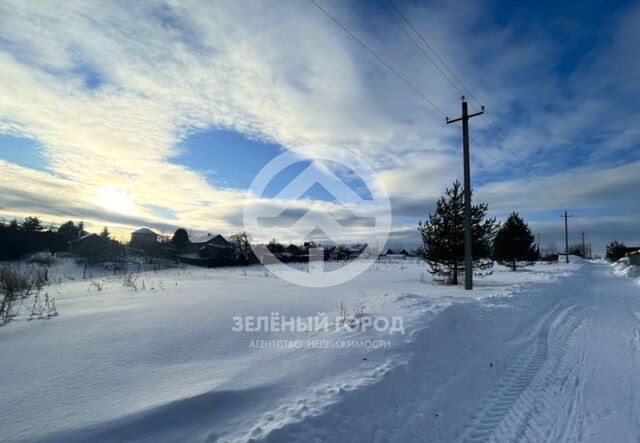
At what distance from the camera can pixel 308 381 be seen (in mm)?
3709

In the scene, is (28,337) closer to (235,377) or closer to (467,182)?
(235,377)

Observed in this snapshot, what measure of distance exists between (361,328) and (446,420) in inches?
85.0

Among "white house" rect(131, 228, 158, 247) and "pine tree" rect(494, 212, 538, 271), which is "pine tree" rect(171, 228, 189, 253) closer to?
"white house" rect(131, 228, 158, 247)

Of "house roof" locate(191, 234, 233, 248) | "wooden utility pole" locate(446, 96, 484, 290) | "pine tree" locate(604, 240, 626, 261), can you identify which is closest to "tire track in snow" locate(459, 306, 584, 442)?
"wooden utility pole" locate(446, 96, 484, 290)

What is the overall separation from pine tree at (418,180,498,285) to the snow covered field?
910cm

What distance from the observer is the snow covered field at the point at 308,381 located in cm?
286

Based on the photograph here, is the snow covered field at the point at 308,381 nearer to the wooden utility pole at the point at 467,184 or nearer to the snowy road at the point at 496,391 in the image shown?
the snowy road at the point at 496,391

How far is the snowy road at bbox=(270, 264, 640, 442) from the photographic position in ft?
10.2

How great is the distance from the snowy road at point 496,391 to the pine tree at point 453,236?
8765mm

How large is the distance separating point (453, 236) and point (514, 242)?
16.3 meters

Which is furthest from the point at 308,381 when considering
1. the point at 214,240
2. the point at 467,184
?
the point at 214,240

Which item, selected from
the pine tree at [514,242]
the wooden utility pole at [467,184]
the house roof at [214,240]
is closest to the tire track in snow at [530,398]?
the wooden utility pole at [467,184]

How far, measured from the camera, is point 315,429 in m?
2.86

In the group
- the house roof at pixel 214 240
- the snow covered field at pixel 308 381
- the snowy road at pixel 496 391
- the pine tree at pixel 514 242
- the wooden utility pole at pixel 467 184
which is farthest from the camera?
the house roof at pixel 214 240
